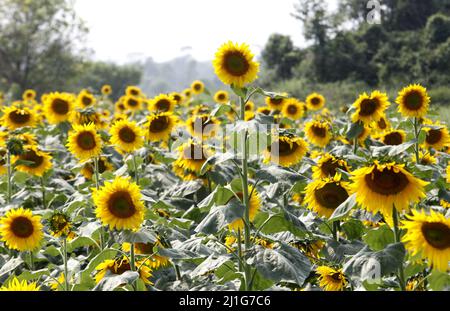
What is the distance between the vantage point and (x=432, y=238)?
1954mm

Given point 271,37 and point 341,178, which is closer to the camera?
point 341,178

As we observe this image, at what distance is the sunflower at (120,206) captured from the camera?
2.48 metres

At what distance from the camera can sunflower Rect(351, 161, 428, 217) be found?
2174mm

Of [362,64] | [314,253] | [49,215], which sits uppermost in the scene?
[362,64]

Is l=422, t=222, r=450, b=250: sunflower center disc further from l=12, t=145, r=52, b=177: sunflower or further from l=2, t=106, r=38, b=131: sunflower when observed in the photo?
l=2, t=106, r=38, b=131: sunflower

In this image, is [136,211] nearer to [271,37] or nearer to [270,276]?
[270,276]

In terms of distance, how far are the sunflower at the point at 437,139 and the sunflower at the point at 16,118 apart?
3.48 metres

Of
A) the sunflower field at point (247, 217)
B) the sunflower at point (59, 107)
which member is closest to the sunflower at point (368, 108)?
the sunflower field at point (247, 217)

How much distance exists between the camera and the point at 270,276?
2314mm

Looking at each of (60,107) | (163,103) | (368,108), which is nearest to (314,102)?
(163,103)

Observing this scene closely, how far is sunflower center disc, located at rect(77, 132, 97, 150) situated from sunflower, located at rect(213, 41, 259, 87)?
127cm

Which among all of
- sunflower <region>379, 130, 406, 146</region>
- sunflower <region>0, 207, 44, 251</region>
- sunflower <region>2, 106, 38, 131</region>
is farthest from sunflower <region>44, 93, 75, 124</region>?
sunflower <region>379, 130, 406, 146</region>

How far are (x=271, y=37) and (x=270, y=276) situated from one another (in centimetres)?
3007
